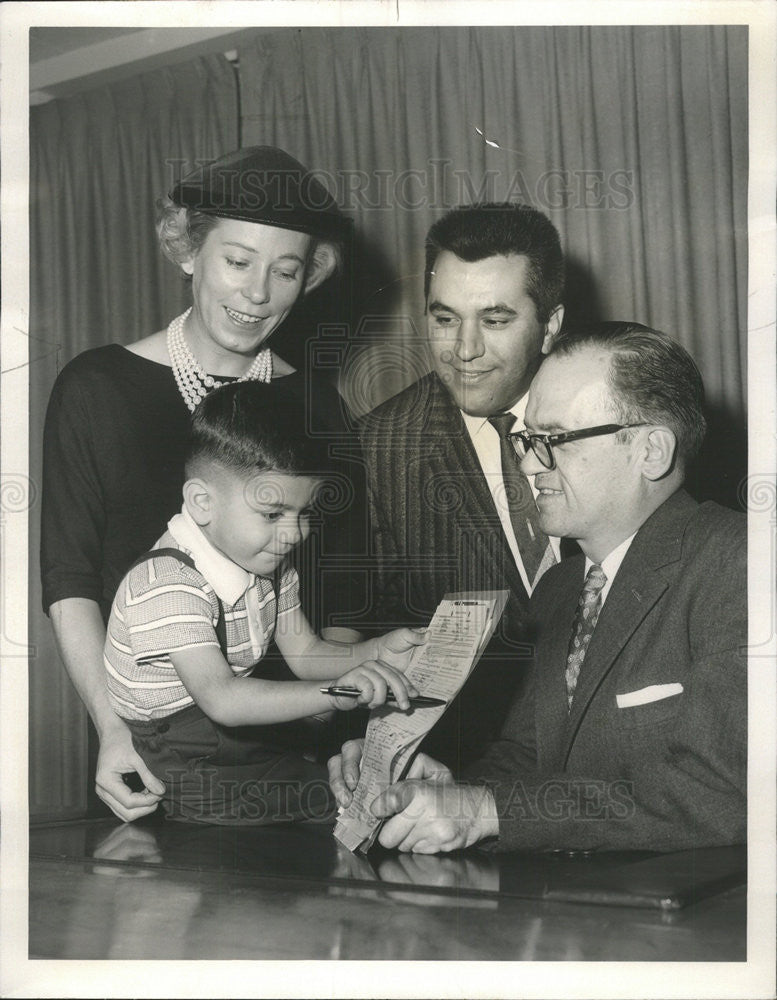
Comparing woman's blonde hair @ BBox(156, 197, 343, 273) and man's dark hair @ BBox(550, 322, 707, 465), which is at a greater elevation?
woman's blonde hair @ BBox(156, 197, 343, 273)

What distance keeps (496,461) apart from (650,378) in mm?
409

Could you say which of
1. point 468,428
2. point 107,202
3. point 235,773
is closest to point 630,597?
point 468,428

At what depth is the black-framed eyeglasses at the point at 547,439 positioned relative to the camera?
252 cm

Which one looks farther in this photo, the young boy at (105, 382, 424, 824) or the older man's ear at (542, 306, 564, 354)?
the older man's ear at (542, 306, 564, 354)

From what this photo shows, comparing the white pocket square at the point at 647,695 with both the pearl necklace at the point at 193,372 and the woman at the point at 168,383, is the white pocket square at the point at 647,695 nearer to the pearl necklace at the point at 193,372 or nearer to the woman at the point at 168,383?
the woman at the point at 168,383

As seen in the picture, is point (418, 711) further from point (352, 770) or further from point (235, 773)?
point (235, 773)

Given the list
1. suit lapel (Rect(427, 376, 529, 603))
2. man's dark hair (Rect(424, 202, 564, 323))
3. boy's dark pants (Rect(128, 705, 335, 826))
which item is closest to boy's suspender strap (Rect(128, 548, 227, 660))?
boy's dark pants (Rect(128, 705, 335, 826))

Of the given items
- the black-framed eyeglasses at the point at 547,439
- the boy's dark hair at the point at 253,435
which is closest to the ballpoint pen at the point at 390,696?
the boy's dark hair at the point at 253,435

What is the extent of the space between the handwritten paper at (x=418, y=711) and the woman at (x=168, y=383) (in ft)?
1.12

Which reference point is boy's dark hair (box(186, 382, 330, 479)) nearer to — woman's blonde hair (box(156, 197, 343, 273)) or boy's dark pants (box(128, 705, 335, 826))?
woman's blonde hair (box(156, 197, 343, 273))

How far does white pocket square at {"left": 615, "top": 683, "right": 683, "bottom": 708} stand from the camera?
2.38 metres

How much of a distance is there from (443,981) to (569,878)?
47cm

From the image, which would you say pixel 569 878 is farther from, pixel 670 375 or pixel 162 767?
pixel 670 375

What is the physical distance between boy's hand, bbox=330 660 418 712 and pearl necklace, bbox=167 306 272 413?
0.74m
